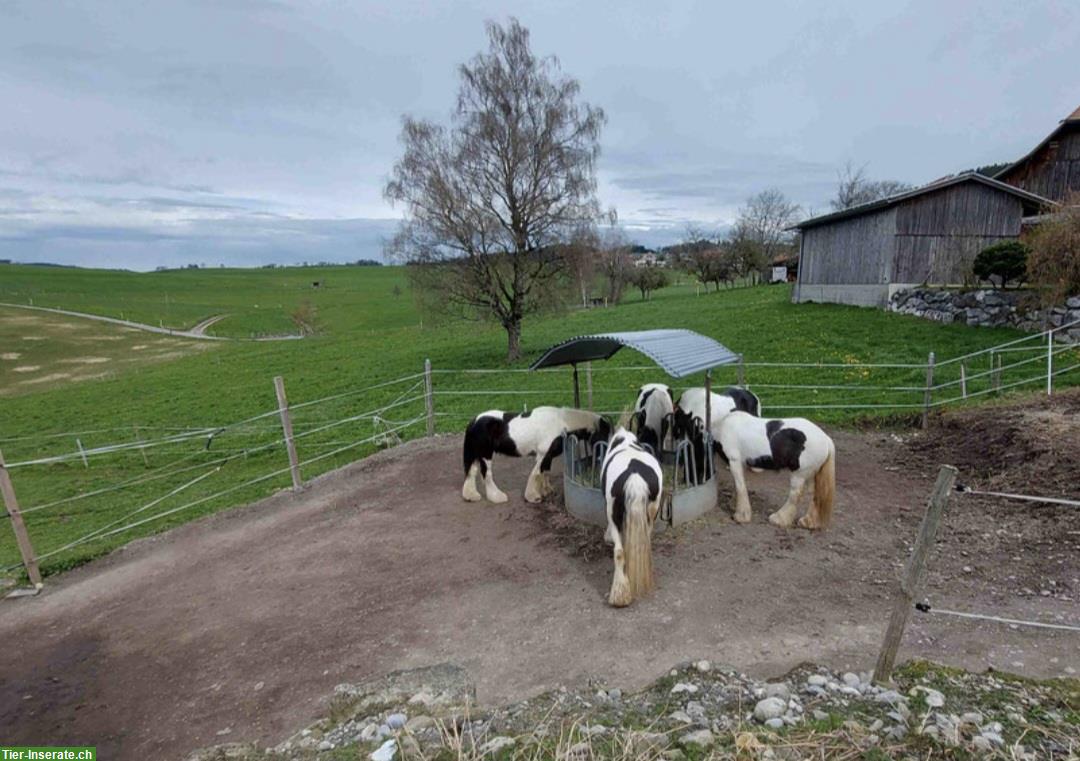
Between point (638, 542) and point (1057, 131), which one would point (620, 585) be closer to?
point (638, 542)

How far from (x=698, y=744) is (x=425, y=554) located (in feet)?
11.1

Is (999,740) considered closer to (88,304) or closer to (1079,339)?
(1079,339)

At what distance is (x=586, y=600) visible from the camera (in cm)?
431

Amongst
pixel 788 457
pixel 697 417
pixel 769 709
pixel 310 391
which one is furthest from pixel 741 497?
pixel 310 391

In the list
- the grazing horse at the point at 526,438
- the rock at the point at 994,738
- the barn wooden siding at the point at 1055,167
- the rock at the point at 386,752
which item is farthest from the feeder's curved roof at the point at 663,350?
the barn wooden siding at the point at 1055,167

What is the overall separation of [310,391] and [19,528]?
12.3m

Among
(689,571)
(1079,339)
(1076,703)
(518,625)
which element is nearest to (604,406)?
(689,571)

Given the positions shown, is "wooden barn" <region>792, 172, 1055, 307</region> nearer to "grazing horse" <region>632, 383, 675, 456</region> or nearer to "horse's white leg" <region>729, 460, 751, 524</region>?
"grazing horse" <region>632, 383, 675, 456</region>

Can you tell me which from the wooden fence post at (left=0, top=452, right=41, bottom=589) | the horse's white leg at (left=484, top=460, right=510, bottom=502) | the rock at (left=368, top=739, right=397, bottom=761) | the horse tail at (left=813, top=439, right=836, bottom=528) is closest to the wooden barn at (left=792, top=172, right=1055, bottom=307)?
the horse tail at (left=813, top=439, right=836, bottom=528)

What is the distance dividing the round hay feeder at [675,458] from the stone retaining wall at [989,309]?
34.2 ft

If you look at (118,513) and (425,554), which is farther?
(118,513)

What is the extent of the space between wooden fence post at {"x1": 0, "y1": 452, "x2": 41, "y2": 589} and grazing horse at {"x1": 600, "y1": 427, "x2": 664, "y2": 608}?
5.41 m

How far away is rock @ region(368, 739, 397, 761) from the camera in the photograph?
2562 mm

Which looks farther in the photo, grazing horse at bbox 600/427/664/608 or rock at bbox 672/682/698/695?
grazing horse at bbox 600/427/664/608
